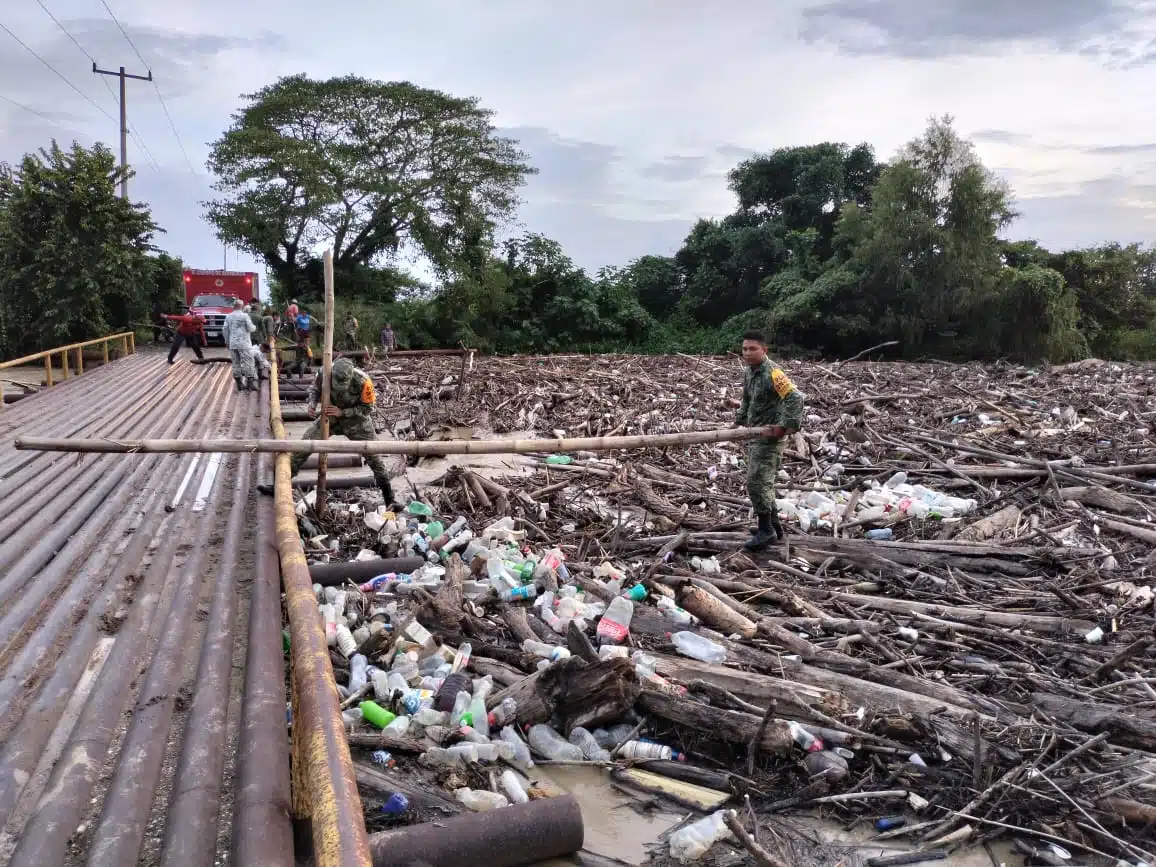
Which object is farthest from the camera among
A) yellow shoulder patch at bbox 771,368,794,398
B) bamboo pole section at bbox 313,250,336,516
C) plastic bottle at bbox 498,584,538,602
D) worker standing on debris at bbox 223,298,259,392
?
worker standing on debris at bbox 223,298,259,392

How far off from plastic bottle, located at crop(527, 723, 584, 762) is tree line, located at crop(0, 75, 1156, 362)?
2365 centimetres

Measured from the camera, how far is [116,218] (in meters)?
20.9

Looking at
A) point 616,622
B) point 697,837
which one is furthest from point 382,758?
point 616,622

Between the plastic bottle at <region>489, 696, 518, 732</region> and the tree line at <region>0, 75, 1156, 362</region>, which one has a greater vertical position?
the tree line at <region>0, 75, 1156, 362</region>

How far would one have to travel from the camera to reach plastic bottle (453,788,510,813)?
327 centimetres

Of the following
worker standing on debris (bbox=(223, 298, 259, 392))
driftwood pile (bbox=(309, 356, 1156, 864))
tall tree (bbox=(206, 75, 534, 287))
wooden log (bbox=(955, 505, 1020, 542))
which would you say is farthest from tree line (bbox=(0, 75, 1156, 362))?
wooden log (bbox=(955, 505, 1020, 542))

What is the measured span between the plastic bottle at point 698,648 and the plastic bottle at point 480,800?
1605mm

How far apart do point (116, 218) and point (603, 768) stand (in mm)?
22866

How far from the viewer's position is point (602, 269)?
34.3 metres

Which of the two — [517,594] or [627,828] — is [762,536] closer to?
A: [517,594]

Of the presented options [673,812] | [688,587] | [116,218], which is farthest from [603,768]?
[116,218]

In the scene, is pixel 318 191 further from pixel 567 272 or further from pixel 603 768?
pixel 603 768

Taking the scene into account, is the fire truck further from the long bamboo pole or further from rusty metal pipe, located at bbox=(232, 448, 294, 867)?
rusty metal pipe, located at bbox=(232, 448, 294, 867)

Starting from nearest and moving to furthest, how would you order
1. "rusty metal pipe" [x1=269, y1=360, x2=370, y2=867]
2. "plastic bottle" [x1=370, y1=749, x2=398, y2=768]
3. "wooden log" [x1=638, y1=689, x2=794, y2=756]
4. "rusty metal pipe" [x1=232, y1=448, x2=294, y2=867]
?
"rusty metal pipe" [x1=269, y1=360, x2=370, y2=867]
"rusty metal pipe" [x1=232, y1=448, x2=294, y2=867]
"plastic bottle" [x1=370, y1=749, x2=398, y2=768]
"wooden log" [x1=638, y1=689, x2=794, y2=756]
